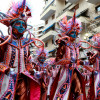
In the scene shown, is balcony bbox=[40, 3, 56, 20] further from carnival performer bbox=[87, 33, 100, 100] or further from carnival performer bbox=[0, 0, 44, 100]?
carnival performer bbox=[0, 0, 44, 100]

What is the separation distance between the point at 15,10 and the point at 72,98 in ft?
8.43

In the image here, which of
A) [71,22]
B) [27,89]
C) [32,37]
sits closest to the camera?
[27,89]

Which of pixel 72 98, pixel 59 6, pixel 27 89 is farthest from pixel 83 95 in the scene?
pixel 59 6

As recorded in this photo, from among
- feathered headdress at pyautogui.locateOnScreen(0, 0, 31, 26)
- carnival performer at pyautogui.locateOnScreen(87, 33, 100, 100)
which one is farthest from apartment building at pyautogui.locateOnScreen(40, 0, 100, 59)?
feathered headdress at pyautogui.locateOnScreen(0, 0, 31, 26)

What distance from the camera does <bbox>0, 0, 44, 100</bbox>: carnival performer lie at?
10.6 ft

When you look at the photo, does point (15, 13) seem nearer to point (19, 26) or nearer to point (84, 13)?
point (19, 26)

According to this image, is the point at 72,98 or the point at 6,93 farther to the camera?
the point at 72,98

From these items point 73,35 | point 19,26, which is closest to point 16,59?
point 19,26

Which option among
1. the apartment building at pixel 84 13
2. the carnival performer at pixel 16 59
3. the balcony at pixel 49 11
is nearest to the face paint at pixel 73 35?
the carnival performer at pixel 16 59

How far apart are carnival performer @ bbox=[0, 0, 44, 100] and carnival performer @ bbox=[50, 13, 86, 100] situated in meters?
0.82

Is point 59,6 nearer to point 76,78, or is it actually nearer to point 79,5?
point 79,5

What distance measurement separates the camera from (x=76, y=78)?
14.0 feet

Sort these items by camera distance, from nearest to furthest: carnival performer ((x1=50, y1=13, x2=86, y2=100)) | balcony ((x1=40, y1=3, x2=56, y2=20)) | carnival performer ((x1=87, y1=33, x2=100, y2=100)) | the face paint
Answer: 1. carnival performer ((x1=50, y1=13, x2=86, y2=100))
2. the face paint
3. carnival performer ((x1=87, y1=33, x2=100, y2=100))
4. balcony ((x1=40, y1=3, x2=56, y2=20))

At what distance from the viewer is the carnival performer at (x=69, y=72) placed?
4168mm
